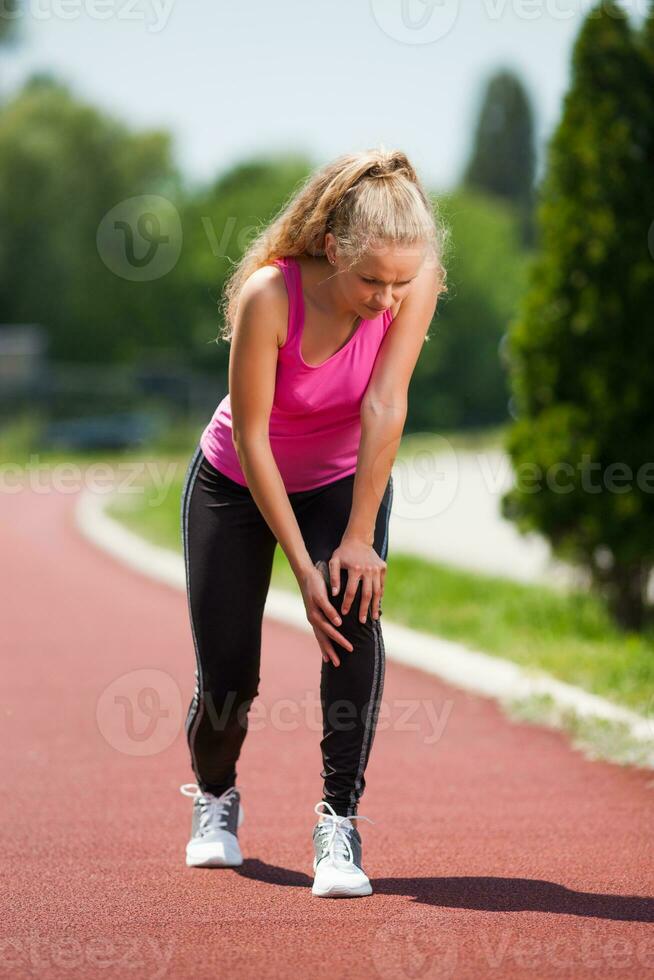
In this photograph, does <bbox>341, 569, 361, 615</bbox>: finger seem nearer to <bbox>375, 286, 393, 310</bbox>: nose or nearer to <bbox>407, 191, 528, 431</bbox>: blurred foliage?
<bbox>375, 286, 393, 310</bbox>: nose

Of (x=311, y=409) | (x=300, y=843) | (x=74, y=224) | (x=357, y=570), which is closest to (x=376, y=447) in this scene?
(x=311, y=409)

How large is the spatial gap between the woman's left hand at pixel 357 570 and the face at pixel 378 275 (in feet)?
2.06

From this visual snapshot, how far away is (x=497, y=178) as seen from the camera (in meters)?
80.2

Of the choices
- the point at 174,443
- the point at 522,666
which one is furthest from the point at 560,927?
the point at 174,443

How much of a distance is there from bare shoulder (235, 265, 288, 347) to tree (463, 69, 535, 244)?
77884mm

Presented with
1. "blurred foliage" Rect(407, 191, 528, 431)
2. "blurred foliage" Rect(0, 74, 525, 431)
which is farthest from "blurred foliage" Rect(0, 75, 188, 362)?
"blurred foliage" Rect(407, 191, 528, 431)

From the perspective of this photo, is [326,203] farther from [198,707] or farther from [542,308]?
[542,308]

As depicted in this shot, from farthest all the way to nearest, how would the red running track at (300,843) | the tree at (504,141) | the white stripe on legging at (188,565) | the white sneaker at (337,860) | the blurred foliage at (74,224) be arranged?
1. the tree at (504,141)
2. the blurred foliage at (74,224)
3. the white stripe on legging at (188,565)
4. the white sneaker at (337,860)
5. the red running track at (300,843)

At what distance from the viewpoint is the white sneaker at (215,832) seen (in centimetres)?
425

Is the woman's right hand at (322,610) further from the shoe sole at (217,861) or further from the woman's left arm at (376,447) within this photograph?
the shoe sole at (217,861)

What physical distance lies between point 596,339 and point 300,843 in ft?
15.5

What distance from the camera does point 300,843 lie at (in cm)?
459

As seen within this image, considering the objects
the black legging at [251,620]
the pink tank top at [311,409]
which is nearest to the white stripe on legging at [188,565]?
the black legging at [251,620]

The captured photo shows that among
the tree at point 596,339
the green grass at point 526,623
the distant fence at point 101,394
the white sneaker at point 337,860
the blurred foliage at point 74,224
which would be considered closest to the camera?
the white sneaker at point 337,860
